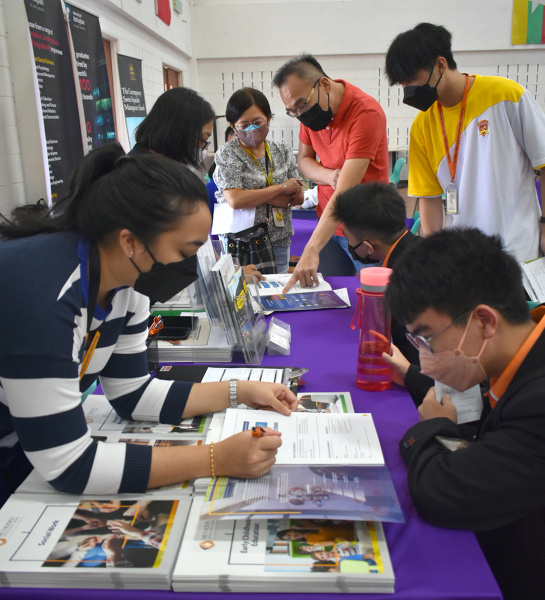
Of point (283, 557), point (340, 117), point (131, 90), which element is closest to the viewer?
point (283, 557)

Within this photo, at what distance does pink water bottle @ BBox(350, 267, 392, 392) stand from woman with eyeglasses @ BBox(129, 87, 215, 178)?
948 mm

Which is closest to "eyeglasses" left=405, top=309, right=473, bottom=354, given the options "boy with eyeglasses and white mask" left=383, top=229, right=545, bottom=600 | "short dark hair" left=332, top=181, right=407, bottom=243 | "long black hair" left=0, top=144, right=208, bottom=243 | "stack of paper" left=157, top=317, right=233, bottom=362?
"boy with eyeglasses and white mask" left=383, top=229, right=545, bottom=600

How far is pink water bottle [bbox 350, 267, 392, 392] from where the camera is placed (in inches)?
51.1

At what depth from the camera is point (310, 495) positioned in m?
0.84

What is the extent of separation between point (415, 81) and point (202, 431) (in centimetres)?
161

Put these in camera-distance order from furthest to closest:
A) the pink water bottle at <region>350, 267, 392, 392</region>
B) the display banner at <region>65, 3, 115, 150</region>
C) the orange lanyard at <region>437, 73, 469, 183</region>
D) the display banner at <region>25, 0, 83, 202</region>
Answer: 1. the display banner at <region>65, 3, 115, 150</region>
2. the display banner at <region>25, 0, 83, 202</region>
3. the orange lanyard at <region>437, 73, 469, 183</region>
4. the pink water bottle at <region>350, 267, 392, 392</region>

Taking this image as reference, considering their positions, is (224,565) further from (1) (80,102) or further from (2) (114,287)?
(1) (80,102)

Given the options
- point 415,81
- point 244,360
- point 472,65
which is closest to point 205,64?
point 472,65

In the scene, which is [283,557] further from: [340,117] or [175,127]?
[340,117]

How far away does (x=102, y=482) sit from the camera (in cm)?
88

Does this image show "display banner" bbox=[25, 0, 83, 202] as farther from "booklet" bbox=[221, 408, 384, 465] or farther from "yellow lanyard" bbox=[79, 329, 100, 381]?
"booklet" bbox=[221, 408, 384, 465]

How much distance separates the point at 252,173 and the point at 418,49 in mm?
1001

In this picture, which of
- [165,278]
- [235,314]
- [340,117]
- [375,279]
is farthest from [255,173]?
[165,278]

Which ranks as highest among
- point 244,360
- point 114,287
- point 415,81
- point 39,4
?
point 39,4
